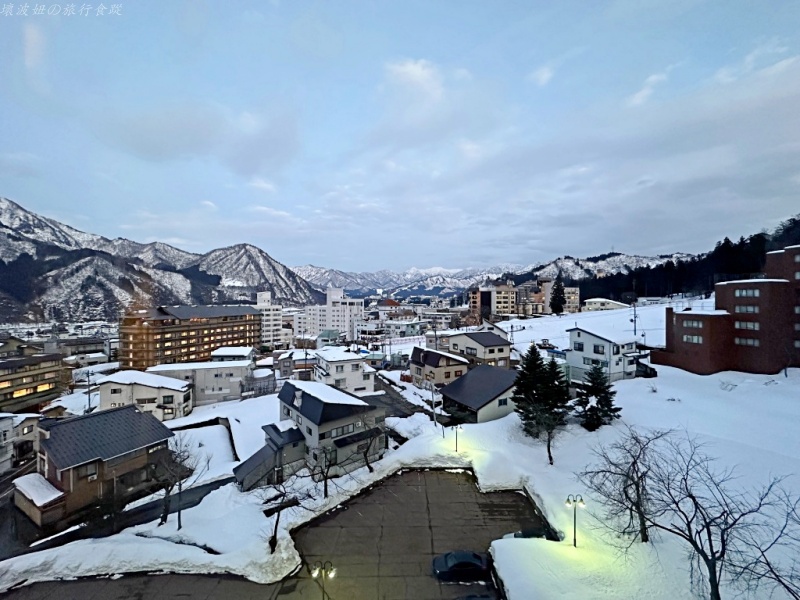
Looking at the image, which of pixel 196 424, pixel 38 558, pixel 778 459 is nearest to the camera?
pixel 38 558

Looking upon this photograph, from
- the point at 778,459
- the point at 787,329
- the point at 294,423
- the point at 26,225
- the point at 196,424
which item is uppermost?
the point at 26,225

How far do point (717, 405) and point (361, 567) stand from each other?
735 inches

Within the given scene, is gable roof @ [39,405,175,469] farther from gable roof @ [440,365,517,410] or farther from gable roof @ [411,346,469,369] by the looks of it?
gable roof @ [411,346,469,369]

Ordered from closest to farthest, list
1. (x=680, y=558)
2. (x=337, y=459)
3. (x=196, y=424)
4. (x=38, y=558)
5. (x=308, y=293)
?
1. (x=680, y=558)
2. (x=38, y=558)
3. (x=337, y=459)
4. (x=196, y=424)
5. (x=308, y=293)

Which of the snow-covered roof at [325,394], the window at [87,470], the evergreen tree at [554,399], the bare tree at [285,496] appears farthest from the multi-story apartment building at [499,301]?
the window at [87,470]

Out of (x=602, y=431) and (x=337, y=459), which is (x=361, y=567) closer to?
(x=337, y=459)

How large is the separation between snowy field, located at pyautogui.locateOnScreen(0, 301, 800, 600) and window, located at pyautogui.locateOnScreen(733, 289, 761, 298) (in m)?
4.86

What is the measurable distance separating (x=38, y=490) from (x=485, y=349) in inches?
1149

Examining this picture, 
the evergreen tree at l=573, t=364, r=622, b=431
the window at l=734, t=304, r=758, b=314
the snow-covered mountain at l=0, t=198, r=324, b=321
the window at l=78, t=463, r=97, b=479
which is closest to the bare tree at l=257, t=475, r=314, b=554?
the window at l=78, t=463, r=97, b=479

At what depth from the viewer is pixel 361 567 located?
382 inches

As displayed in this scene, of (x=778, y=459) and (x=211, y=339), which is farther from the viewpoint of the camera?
(x=211, y=339)

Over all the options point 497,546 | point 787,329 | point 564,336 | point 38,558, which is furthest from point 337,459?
point 564,336

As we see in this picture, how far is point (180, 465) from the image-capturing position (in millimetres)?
13133

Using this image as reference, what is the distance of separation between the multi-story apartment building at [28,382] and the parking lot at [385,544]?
2769 cm
